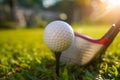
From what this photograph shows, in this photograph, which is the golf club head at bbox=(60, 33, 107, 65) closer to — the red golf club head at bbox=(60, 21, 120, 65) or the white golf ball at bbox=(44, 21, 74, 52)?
the red golf club head at bbox=(60, 21, 120, 65)

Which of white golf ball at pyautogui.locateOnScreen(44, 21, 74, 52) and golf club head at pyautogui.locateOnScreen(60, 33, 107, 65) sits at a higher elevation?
white golf ball at pyautogui.locateOnScreen(44, 21, 74, 52)

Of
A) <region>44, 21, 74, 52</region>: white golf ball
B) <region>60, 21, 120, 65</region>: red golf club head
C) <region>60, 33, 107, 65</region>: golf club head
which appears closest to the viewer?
<region>44, 21, 74, 52</region>: white golf ball

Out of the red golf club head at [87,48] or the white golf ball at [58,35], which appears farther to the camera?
the red golf club head at [87,48]

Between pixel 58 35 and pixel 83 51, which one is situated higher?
pixel 58 35

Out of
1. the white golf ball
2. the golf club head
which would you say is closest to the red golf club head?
the golf club head

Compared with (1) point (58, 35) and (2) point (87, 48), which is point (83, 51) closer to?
(2) point (87, 48)

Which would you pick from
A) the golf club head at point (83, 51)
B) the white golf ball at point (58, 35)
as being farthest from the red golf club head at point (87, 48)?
the white golf ball at point (58, 35)

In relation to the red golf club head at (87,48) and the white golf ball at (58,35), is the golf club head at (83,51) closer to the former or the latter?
the red golf club head at (87,48)

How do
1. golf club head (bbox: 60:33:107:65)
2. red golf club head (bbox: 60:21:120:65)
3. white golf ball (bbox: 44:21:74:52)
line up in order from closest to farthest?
white golf ball (bbox: 44:21:74:52) < red golf club head (bbox: 60:21:120:65) < golf club head (bbox: 60:33:107:65)

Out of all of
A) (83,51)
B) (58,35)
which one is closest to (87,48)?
(83,51)
